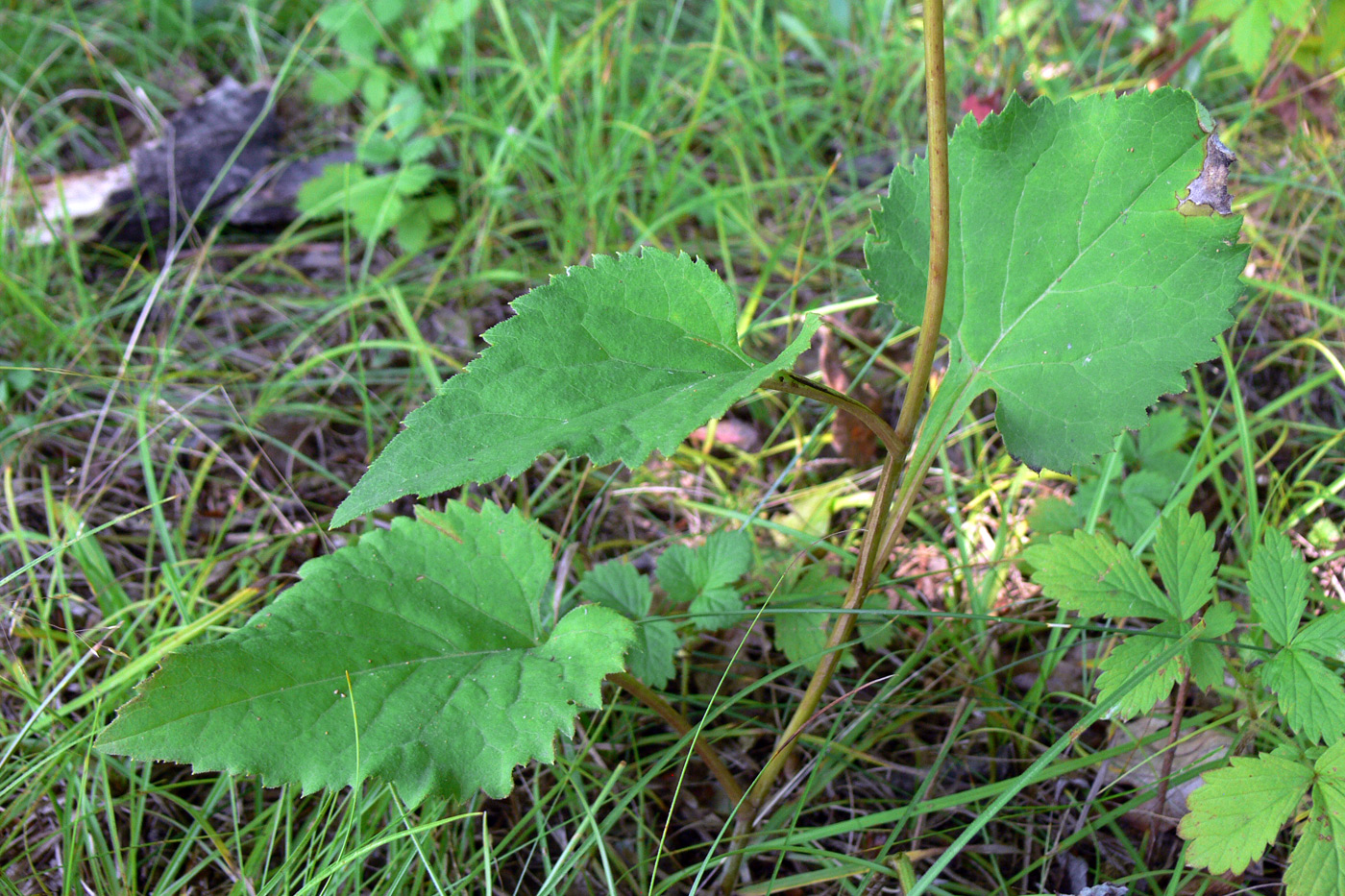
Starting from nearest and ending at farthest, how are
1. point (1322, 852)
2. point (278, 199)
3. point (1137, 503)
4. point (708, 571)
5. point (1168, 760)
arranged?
point (1322, 852)
point (1168, 760)
point (708, 571)
point (1137, 503)
point (278, 199)

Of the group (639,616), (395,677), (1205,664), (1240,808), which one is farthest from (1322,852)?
(395,677)

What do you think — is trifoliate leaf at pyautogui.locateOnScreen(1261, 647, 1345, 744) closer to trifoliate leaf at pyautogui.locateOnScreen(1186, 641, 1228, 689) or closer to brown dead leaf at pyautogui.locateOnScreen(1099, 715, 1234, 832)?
trifoliate leaf at pyautogui.locateOnScreen(1186, 641, 1228, 689)

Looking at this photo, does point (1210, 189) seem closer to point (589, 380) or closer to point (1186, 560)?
point (1186, 560)

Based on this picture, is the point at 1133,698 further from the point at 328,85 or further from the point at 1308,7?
the point at 328,85

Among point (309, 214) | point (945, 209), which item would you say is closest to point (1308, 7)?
point (945, 209)

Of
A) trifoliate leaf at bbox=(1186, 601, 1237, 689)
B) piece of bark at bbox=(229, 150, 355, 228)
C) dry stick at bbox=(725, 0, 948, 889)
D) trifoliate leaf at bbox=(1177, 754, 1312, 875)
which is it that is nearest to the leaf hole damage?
dry stick at bbox=(725, 0, 948, 889)
